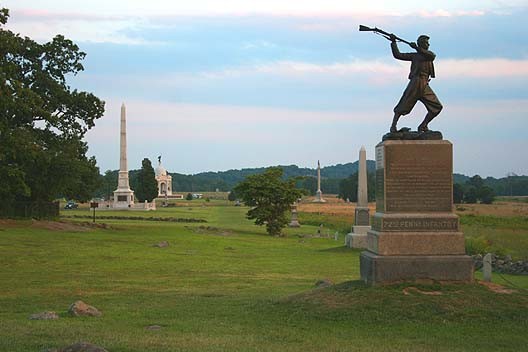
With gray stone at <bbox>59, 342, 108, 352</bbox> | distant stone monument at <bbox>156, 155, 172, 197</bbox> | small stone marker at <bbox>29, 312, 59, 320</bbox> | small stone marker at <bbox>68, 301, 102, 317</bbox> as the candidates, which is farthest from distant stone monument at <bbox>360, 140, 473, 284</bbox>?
distant stone monument at <bbox>156, 155, 172, 197</bbox>

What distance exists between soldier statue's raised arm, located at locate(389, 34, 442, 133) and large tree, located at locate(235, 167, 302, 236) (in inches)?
1426

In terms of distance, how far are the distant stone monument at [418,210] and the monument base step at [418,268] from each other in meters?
0.02

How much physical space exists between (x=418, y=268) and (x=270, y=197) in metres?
37.7

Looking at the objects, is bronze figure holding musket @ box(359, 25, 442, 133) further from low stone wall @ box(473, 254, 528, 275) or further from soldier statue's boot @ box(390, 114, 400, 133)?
low stone wall @ box(473, 254, 528, 275)

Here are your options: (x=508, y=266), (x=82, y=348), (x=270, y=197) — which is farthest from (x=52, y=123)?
(x=82, y=348)

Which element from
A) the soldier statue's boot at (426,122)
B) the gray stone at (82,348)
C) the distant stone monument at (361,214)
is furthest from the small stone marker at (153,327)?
the distant stone monument at (361,214)

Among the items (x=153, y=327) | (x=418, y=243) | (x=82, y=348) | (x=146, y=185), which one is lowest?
(x=153, y=327)

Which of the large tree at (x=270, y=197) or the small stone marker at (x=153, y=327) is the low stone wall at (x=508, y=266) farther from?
the large tree at (x=270, y=197)

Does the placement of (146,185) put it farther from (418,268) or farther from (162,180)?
(418,268)

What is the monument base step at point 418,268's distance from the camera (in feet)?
42.7

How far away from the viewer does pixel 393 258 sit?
13102 millimetres

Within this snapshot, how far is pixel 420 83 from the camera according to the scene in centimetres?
1420

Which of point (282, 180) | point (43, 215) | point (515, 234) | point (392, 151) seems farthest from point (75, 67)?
point (392, 151)

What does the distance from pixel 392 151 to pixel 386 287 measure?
8.34 ft
